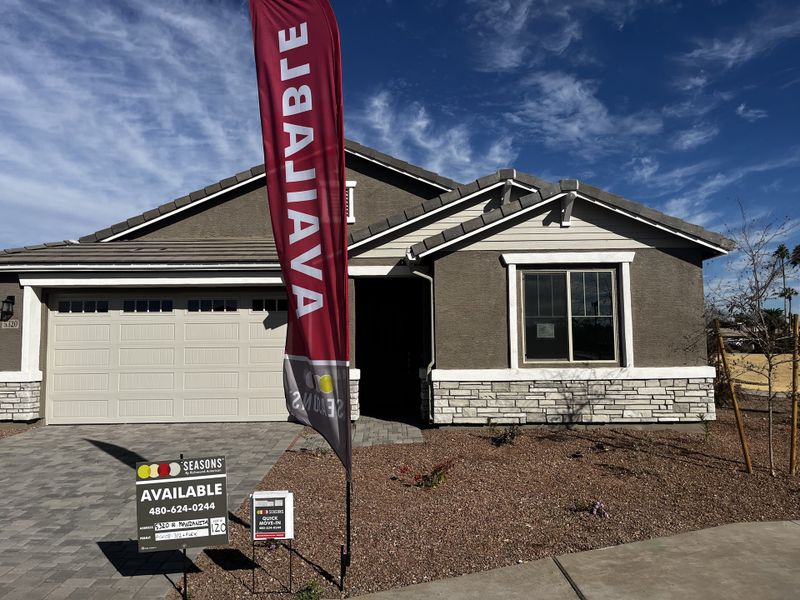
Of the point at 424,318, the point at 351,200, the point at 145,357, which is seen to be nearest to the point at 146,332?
the point at 145,357

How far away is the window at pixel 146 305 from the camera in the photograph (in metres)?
10.7

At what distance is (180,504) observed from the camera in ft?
13.2

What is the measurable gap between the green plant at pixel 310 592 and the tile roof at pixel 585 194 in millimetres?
6088

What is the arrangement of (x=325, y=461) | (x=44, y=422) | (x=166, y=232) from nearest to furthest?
(x=325, y=461) → (x=44, y=422) → (x=166, y=232)

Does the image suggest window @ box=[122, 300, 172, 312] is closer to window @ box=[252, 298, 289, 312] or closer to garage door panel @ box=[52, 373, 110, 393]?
garage door panel @ box=[52, 373, 110, 393]

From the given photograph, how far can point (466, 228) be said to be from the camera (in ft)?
30.3

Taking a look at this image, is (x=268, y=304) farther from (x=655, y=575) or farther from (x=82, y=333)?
(x=655, y=575)

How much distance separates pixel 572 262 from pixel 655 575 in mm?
5934

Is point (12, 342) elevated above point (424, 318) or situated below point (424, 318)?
below

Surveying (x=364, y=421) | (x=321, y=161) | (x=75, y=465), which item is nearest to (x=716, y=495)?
(x=321, y=161)

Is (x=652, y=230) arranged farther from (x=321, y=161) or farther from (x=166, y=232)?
(x=166, y=232)

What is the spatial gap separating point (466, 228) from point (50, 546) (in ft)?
23.1

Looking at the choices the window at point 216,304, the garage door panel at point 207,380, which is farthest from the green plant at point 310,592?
the window at point 216,304

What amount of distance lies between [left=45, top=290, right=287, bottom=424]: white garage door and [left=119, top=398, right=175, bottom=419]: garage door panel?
0.02 meters
